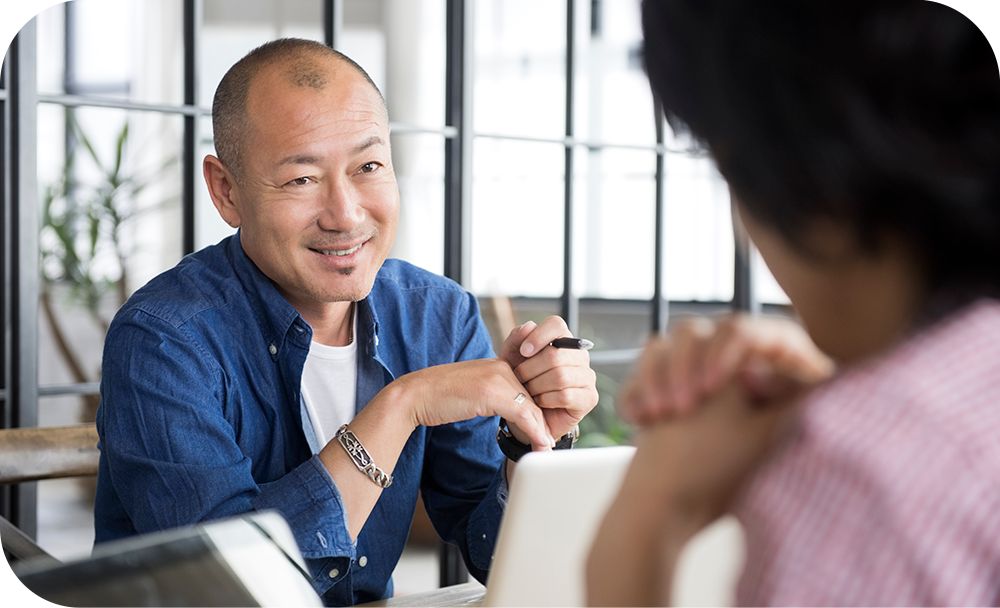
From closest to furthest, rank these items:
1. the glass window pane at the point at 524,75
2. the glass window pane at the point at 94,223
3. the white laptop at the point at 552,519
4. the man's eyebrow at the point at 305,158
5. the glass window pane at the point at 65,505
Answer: the white laptop at the point at 552,519 < the man's eyebrow at the point at 305,158 < the glass window pane at the point at 65,505 < the glass window pane at the point at 94,223 < the glass window pane at the point at 524,75

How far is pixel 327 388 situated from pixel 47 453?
18.6 inches

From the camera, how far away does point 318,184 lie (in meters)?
1.51

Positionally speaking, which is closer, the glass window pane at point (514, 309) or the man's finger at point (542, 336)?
the man's finger at point (542, 336)

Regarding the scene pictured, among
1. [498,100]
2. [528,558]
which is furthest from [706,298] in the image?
[528,558]

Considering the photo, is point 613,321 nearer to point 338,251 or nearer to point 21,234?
point 21,234

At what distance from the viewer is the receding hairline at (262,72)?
4.94ft

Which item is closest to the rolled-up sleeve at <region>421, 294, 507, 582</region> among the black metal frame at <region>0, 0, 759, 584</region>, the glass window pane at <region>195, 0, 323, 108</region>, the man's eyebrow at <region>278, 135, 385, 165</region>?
the man's eyebrow at <region>278, 135, 385, 165</region>

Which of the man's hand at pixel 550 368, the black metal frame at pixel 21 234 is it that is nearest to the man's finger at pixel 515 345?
the man's hand at pixel 550 368

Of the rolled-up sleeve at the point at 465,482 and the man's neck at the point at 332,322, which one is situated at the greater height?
the man's neck at the point at 332,322

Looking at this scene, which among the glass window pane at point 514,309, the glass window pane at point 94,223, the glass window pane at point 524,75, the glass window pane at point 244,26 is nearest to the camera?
the glass window pane at point 94,223

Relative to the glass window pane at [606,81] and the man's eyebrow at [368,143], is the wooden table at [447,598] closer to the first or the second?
the man's eyebrow at [368,143]

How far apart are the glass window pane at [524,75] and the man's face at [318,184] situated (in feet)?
15.2

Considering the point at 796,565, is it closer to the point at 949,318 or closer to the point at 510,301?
the point at 949,318

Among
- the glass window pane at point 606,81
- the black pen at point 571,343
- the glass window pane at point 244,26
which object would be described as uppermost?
the glass window pane at point 244,26
